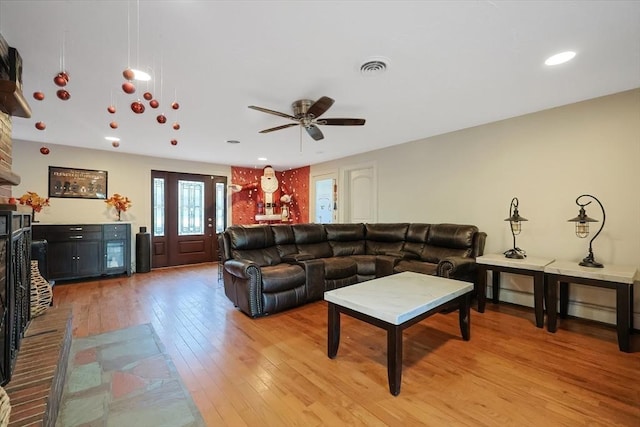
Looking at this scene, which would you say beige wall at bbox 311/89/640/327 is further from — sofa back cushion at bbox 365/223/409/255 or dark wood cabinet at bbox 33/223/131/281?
dark wood cabinet at bbox 33/223/131/281

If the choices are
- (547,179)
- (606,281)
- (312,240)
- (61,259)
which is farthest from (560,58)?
(61,259)

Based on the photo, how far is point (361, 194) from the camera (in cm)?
594

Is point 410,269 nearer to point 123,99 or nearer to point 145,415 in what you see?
point 145,415

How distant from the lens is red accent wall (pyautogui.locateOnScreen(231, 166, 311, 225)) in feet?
23.2

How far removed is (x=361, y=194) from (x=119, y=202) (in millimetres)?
4721

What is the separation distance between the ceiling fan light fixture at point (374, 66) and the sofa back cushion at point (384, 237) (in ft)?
9.04

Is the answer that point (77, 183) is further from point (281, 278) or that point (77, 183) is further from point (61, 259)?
point (281, 278)

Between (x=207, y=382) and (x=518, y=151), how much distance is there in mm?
4206

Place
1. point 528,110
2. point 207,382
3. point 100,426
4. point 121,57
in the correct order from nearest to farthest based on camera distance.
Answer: point 100,426, point 207,382, point 121,57, point 528,110

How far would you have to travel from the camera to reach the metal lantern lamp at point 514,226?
3.30m

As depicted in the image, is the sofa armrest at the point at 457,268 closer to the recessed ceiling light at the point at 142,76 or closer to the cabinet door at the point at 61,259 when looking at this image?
the recessed ceiling light at the point at 142,76

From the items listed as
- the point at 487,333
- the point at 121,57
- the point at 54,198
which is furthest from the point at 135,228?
the point at 487,333

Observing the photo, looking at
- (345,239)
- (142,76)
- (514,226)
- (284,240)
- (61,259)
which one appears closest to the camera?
(142,76)

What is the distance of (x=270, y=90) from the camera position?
9.06 ft
